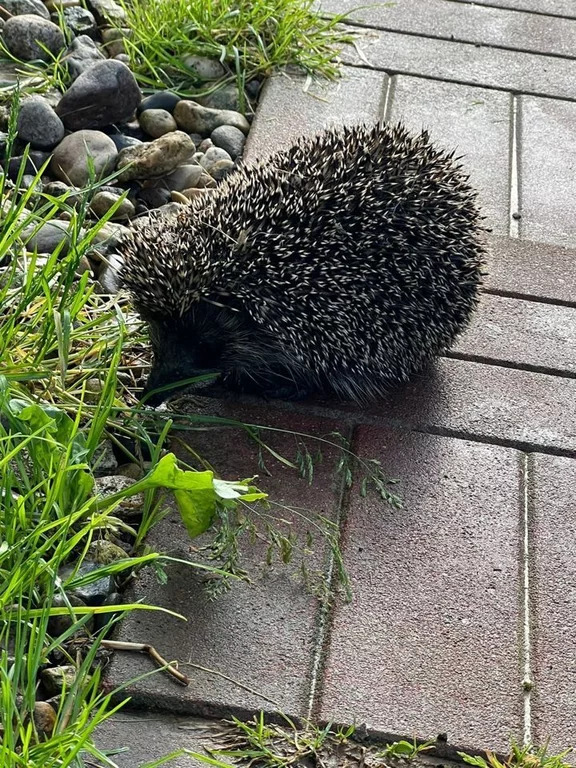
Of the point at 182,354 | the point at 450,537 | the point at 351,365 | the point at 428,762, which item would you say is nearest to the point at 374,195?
the point at 351,365

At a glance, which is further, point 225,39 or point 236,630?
point 225,39

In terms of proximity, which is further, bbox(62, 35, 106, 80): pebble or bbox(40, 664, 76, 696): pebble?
bbox(62, 35, 106, 80): pebble

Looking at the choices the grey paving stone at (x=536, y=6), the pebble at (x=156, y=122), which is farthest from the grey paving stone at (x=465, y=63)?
the pebble at (x=156, y=122)

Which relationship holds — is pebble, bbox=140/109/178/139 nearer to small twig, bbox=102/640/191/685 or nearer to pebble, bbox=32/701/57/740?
small twig, bbox=102/640/191/685

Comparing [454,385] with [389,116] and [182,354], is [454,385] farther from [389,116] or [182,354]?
[389,116]

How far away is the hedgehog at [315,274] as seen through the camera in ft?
13.8

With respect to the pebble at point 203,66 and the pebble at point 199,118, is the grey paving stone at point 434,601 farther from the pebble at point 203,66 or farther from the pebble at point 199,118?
the pebble at point 203,66

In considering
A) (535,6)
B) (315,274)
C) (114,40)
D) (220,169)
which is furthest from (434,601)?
(535,6)

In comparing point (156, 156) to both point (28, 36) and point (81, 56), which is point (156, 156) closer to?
point (81, 56)

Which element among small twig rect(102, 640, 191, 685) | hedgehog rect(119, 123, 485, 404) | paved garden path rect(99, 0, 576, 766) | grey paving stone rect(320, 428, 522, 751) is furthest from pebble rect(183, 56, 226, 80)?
small twig rect(102, 640, 191, 685)

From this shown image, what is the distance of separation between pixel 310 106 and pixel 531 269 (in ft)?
6.24

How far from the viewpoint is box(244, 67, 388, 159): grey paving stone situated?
612 centimetres

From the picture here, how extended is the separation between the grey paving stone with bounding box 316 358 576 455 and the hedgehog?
104 millimetres

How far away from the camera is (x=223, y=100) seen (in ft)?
21.0
